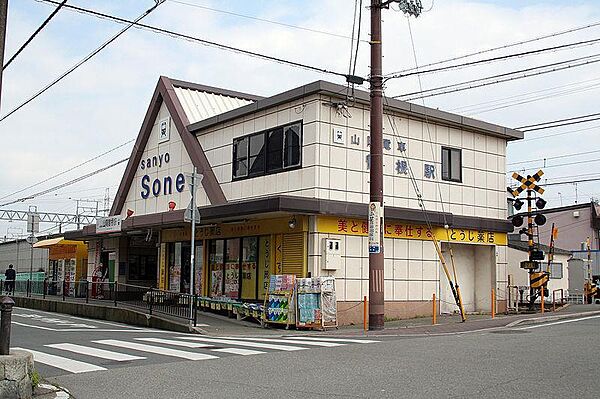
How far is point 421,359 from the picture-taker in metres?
12.3

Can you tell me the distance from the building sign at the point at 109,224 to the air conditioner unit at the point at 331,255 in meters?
12.2

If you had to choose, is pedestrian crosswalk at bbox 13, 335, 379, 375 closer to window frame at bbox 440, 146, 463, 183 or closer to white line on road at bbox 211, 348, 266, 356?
white line on road at bbox 211, 348, 266, 356

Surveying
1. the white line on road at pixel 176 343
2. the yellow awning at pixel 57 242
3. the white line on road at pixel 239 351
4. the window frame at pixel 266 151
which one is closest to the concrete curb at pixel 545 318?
the window frame at pixel 266 151

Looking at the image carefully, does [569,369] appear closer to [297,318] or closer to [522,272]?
[297,318]

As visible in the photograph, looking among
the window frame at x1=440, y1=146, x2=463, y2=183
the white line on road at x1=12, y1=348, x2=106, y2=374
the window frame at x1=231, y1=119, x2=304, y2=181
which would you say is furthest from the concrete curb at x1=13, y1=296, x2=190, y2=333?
the window frame at x1=440, y1=146, x2=463, y2=183

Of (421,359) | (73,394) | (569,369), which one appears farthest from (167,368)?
(569,369)

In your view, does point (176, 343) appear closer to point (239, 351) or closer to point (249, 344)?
point (249, 344)

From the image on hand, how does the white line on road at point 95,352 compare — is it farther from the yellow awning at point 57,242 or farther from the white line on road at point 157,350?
the yellow awning at point 57,242

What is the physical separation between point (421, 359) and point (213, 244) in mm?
14959

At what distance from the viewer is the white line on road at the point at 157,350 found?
13.4 meters

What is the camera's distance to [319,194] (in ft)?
69.5

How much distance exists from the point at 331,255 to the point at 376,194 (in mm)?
3028

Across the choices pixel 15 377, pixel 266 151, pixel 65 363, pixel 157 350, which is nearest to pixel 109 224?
pixel 266 151

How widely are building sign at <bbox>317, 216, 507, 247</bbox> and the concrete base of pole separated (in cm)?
1281
